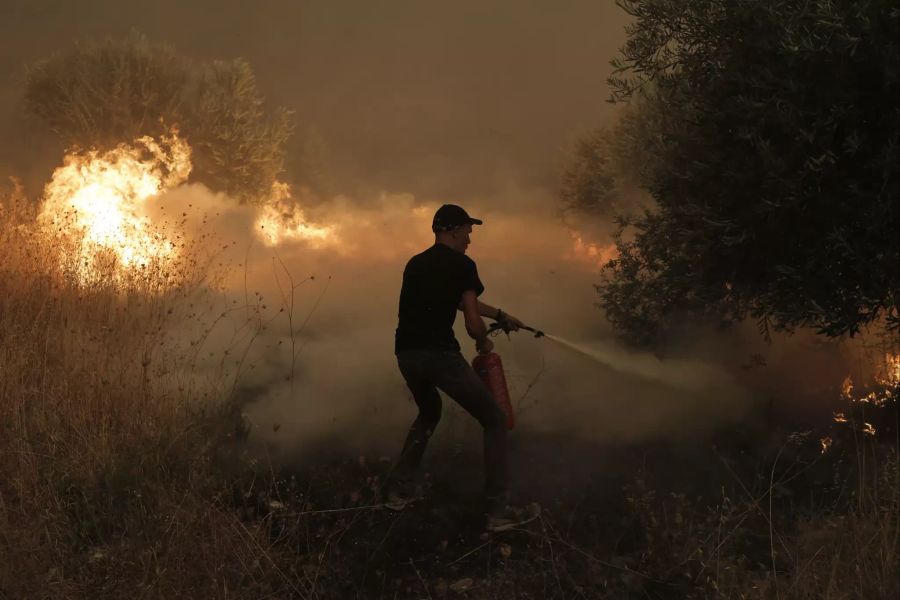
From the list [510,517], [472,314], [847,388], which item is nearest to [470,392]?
[472,314]

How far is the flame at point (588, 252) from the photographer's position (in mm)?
16219

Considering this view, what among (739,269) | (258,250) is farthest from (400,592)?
(258,250)

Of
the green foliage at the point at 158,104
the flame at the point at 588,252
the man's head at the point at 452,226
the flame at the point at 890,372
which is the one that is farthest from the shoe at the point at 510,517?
the green foliage at the point at 158,104

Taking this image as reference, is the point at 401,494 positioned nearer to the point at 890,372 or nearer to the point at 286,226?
the point at 890,372

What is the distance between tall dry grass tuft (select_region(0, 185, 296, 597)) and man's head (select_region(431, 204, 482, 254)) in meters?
2.11

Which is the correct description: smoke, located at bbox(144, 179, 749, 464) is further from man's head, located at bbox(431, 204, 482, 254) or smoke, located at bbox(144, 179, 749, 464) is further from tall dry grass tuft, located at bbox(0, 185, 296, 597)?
man's head, located at bbox(431, 204, 482, 254)

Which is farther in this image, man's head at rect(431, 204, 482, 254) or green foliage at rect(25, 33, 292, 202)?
green foliage at rect(25, 33, 292, 202)

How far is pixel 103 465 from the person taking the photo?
5047 mm

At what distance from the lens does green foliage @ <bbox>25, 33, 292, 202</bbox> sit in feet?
69.6

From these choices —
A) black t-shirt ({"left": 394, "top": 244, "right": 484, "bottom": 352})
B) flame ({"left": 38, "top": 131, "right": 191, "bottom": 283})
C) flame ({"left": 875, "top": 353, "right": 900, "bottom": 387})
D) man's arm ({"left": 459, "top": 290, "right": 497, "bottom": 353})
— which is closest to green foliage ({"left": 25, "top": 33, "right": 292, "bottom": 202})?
flame ({"left": 38, "top": 131, "right": 191, "bottom": 283})

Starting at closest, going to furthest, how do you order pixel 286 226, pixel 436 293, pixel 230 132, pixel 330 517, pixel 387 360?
pixel 436 293 → pixel 330 517 → pixel 387 360 → pixel 230 132 → pixel 286 226

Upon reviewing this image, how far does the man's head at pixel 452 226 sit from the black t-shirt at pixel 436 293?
4.3 inches

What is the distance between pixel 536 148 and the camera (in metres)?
38.3

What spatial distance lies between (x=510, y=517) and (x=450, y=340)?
127 centimetres
